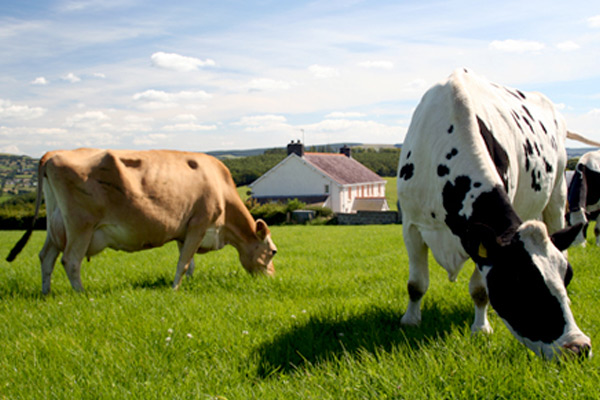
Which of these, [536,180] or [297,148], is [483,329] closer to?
[536,180]

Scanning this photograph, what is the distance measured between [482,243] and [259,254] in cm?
A: 489

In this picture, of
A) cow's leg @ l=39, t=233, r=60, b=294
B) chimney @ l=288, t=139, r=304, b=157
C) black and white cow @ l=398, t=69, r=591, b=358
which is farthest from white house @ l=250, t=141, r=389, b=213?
black and white cow @ l=398, t=69, r=591, b=358

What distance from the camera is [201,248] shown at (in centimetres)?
799

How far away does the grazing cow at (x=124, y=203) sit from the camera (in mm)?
6469

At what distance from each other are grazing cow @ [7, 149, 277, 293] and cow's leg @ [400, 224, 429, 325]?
3.57 m

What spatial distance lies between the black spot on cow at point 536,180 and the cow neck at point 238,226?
14.5ft

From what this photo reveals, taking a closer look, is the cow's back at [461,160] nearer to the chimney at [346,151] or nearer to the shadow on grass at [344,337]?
the shadow on grass at [344,337]

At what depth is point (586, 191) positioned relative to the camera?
12.0m

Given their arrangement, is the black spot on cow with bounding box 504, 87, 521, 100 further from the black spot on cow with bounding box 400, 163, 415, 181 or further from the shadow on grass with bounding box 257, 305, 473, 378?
the shadow on grass with bounding box 257, 305, 473, 378

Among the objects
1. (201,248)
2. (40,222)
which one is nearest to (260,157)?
(40,222)

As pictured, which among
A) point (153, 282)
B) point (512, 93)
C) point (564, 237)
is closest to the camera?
point (564, 237)

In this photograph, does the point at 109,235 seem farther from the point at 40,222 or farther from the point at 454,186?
the point at 40,222

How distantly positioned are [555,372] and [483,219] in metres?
1.23

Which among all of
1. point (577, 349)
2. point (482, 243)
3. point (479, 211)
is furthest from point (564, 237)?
point (577, 349)
